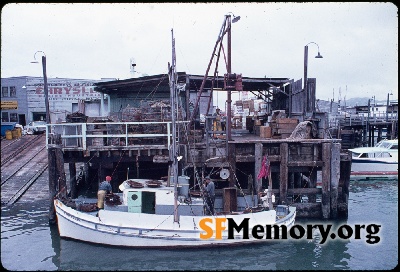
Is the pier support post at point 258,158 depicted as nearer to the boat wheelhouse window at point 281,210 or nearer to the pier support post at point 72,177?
the boat wheelhouse window at point 281,210

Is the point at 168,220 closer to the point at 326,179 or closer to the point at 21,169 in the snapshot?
the point at 326,179

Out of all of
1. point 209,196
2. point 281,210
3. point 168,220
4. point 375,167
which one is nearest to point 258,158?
point 281,210

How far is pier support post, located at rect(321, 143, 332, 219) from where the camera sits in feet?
51.2

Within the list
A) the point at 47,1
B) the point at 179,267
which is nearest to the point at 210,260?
the point at 179,267

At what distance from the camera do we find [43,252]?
1283 centimetres

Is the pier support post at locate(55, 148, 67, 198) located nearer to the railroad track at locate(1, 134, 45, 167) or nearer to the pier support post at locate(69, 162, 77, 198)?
the pier support post at locate(69, 162, 77, 198)

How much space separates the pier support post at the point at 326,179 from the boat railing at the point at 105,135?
6308 mm

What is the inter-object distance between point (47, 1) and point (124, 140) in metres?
10.1

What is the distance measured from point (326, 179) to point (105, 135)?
9.74 meters

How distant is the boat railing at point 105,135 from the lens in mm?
15109

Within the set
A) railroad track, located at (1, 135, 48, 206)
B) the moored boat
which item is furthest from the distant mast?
the moored boat

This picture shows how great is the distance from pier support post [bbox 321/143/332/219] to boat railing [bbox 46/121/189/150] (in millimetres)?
6308

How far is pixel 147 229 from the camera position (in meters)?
12.8

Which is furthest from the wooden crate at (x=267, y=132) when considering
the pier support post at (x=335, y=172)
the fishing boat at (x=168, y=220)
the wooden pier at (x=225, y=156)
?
the fishing boat at (x=168, y=220)
